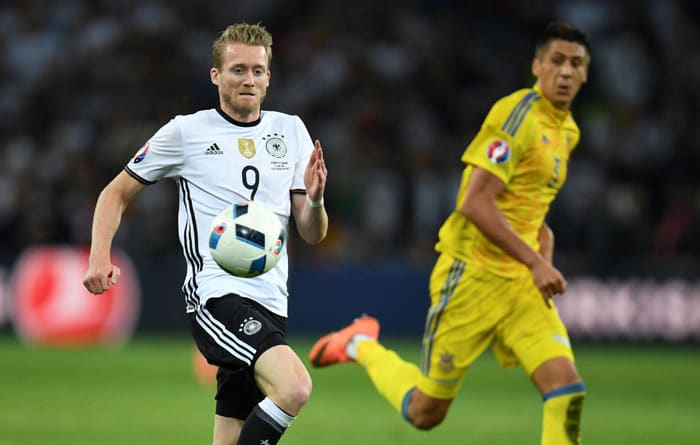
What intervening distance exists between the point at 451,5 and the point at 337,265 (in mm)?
5139

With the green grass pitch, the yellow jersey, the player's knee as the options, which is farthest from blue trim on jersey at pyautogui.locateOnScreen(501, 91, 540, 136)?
the green grass pitch

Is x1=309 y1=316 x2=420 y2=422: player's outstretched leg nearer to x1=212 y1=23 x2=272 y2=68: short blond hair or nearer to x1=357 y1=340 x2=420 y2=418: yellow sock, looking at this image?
x1=357 y1=340 x2=420 y2=418: yellow sock

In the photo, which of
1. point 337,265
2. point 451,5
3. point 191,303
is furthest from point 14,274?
point 191,303

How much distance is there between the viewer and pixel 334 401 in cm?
1180

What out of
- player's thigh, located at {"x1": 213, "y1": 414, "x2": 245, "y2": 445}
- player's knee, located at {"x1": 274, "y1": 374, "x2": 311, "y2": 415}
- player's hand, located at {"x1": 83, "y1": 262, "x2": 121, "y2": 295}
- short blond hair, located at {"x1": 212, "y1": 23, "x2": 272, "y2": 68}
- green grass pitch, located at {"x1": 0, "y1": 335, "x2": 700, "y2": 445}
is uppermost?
short blond hair, located at {"x1": 212, "y1": 23, "x2": 272, "y2": 68}

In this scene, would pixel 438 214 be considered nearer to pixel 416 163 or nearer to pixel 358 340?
pixel 416 163

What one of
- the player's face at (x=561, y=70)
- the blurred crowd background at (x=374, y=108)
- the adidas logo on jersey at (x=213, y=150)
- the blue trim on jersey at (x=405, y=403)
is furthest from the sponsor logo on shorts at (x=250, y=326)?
the blurred crowd background at (x=374, y=108)

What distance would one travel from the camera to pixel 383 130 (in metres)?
17.4

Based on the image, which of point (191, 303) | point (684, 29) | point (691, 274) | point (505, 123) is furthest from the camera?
point (684, 29)

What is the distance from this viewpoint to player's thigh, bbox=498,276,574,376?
664 centimetres

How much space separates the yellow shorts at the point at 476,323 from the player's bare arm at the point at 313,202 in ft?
3.10

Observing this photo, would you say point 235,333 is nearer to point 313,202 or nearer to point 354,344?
point 313,202

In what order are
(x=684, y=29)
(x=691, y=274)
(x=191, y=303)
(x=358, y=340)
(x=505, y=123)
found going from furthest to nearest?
(x=684, y=29) < (x=691, y=274) < (x=358, y=340) < (x=505, y=123) < (x=191, y=303)

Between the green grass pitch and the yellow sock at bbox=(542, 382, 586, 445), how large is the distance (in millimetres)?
2685
